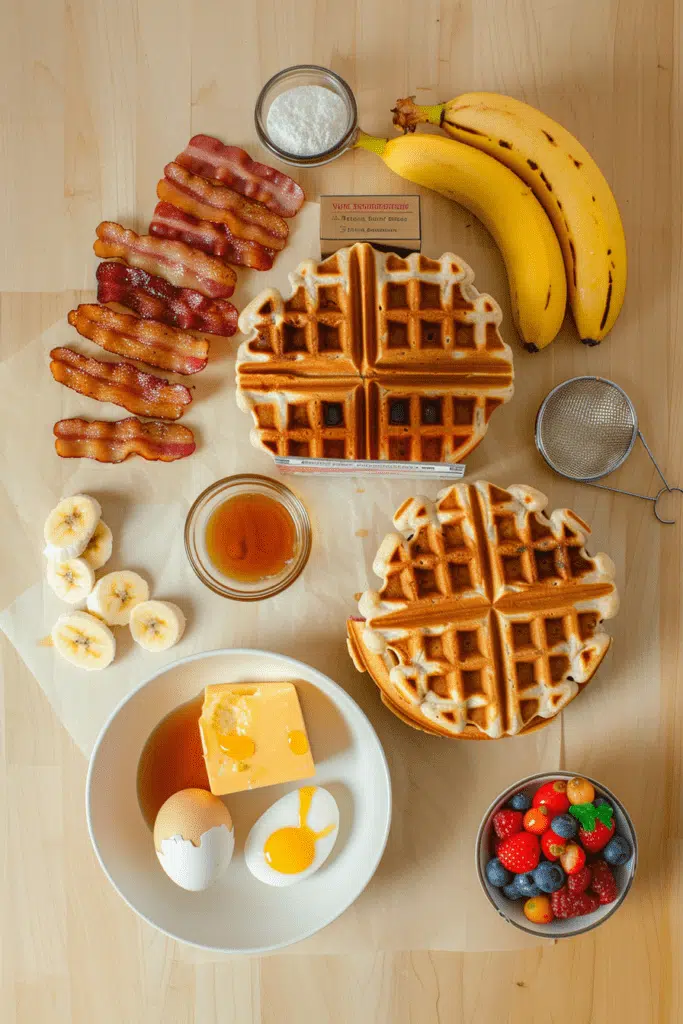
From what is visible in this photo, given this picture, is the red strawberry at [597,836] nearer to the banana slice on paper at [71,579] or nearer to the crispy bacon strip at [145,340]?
the banana slice on paper at [71,579]

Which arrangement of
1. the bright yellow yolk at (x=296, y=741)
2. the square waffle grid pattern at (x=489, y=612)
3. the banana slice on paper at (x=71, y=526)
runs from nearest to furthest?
1. the square waffle grid pattern at (x=489, y=612)
2. the bright yellow yolk at (x=296, y=741)
3. the banana slice on paper at (x=71, y=526)

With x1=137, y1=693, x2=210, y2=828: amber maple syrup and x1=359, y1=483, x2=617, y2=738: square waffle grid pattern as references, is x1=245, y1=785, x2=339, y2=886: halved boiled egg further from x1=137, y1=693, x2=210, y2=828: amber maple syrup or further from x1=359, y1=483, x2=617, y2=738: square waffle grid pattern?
x1=359, y1=483, x2=617, y2=738: square waffle grid pattern

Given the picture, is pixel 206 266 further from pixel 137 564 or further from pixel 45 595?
pixel 45 595

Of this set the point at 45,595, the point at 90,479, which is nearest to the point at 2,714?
the point at 45,595

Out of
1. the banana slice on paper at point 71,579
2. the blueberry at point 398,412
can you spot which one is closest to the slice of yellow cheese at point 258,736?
the banana slice on paper at point 71,579

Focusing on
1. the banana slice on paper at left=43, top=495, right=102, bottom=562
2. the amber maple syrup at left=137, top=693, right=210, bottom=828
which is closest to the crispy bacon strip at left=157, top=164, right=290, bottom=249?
the banana slice on paper at left=43, top=495, right=102, bottom=562
